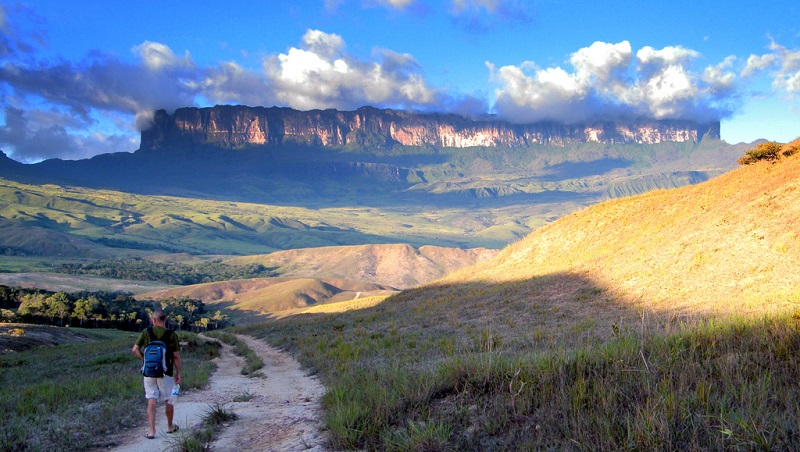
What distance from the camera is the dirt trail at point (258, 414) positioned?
8.29 metres

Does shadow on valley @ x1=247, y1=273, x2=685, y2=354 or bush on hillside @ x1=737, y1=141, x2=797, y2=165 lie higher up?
bush on hillside @ x1=737, y1=141, x2=797, y2=165

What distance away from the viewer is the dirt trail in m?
8.29

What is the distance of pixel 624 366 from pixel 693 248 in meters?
22.6

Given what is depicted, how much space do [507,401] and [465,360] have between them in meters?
1.61

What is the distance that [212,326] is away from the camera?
9206cm

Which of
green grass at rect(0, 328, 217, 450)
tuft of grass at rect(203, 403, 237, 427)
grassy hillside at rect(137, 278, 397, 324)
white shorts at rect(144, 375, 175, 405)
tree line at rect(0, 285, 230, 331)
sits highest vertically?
white shorts at rect(144, 375, 175, 405)

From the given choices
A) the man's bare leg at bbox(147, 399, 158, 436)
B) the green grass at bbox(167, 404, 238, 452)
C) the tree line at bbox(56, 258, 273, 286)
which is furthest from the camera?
the tree line at bbox(56, 258, 273, 286)

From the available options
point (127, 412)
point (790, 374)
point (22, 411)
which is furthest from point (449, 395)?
point (22, 411)

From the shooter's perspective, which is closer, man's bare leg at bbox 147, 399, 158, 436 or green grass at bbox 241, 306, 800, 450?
green grass at bbox 241, 306, 800, 450

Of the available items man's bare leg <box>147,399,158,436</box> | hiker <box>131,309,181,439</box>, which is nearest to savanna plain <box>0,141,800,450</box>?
man's bare leg <box>147,399,158,436</box>

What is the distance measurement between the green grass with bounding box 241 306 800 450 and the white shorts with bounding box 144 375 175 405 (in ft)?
12.6

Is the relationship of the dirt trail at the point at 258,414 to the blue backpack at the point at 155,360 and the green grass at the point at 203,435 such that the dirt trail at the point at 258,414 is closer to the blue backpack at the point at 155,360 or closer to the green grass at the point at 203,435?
the green grass at the point at 203,435

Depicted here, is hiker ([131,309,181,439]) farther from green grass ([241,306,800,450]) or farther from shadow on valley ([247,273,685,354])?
shadow on valley ([247,273,685,354])

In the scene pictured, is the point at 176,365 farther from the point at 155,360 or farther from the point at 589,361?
the point at 589,361
